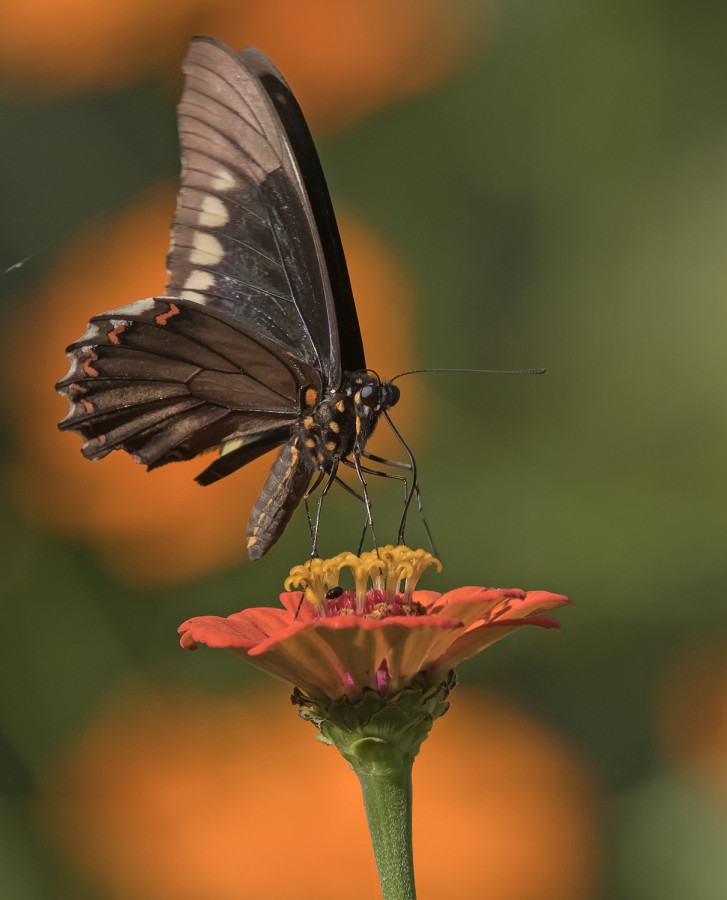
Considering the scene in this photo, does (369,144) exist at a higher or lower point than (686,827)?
higher

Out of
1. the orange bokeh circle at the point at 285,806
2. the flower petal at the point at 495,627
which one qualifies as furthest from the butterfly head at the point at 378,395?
the orange bokeh circle at the point at 285,806

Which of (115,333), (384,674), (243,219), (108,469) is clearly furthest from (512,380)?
(384,674)

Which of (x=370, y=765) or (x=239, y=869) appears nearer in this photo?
(x=370, y=765)

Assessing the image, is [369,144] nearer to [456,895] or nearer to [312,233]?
[312,233]

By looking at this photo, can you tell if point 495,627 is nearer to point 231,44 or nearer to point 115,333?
point 115,333

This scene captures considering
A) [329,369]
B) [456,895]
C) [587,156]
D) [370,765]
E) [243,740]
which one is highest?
[587,156]

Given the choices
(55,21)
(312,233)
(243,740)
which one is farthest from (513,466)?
(55,21)
